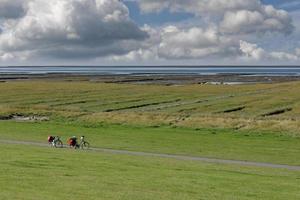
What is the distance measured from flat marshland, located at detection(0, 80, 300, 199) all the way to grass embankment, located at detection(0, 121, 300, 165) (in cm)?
8

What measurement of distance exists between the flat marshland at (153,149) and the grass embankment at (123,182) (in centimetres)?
3

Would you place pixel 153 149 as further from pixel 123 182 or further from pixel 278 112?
pixel 278 112

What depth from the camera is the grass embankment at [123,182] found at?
57.0ft

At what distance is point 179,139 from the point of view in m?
48.8

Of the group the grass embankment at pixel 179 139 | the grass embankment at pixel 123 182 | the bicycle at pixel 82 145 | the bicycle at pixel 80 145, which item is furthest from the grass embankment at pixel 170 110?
the grass embankment at pixel 123 182

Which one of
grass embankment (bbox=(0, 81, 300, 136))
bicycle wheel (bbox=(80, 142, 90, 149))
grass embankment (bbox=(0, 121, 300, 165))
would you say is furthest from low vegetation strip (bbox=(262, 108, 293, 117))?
bicycle wheel (bbox=(80, 142, 90, 149))

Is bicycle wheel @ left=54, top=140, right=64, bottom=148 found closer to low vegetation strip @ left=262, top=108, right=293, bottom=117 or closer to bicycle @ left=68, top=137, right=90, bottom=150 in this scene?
bicycle @ left=68, top=137, right=90, bottom=150

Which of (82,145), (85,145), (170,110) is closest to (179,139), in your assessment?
(85,145)

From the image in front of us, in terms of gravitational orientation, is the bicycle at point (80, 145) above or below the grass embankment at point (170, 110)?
above

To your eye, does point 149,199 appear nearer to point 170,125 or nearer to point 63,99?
point 170,125

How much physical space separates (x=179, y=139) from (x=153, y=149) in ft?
24.2

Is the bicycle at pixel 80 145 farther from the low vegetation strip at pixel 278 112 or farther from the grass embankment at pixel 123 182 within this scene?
the low vegetation strip at pixel 278 112

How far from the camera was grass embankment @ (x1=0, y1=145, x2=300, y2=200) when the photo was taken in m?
17.4

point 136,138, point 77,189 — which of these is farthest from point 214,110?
point 77,189
